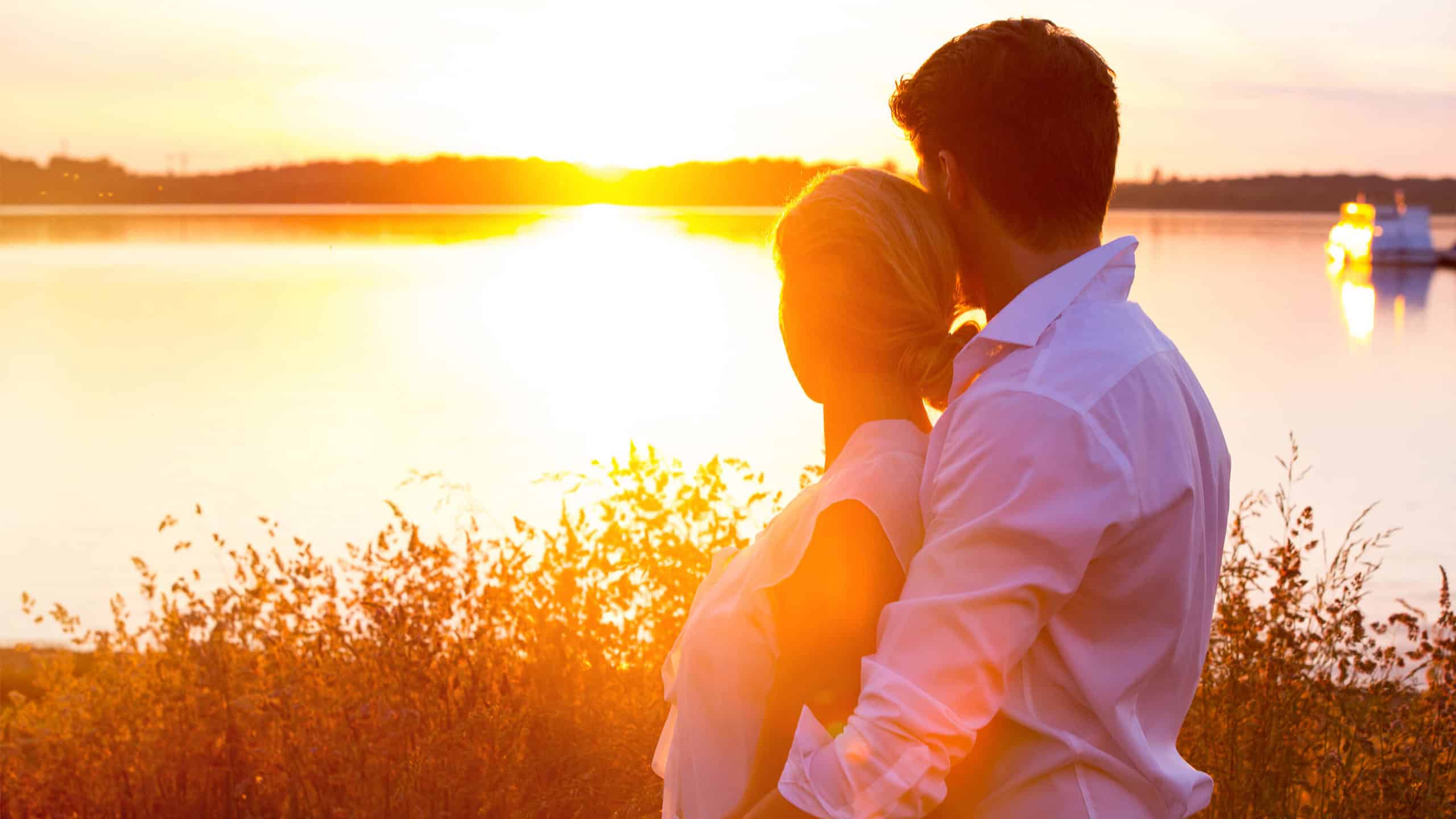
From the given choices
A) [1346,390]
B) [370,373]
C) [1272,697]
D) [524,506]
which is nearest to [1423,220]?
[1346,390]

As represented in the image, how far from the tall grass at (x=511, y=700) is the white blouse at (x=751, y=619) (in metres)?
2.08

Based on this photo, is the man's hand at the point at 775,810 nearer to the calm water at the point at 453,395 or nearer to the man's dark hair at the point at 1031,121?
the man's dark hair at the point at 1031,121

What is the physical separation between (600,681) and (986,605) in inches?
140

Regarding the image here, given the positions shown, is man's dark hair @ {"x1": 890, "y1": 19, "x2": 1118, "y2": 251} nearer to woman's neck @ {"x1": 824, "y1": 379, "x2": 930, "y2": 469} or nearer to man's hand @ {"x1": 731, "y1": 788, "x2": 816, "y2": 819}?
woman's neck @ {"x1": 824, "y1": 379, "x2": 930, "y2": 469}

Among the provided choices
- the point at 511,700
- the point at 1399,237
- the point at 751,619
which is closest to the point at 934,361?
the point at 751,619

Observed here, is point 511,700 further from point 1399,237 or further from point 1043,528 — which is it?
point 1399,237

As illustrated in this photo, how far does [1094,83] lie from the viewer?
1.91 m

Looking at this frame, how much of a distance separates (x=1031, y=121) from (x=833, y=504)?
694 millimetres

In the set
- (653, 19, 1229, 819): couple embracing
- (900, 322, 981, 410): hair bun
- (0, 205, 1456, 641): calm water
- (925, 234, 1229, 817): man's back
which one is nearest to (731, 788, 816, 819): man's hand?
(653, 19, 1229, 819): couple embracing

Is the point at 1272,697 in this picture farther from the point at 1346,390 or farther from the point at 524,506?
the point at 1346,390

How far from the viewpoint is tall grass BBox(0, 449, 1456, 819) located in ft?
13.4

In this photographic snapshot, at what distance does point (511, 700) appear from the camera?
463cm

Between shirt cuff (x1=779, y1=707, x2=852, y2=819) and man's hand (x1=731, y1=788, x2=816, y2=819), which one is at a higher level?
shirt cuff (x1=779, y1=707, x2=852, y2=819)

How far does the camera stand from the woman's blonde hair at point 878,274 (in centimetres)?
208
